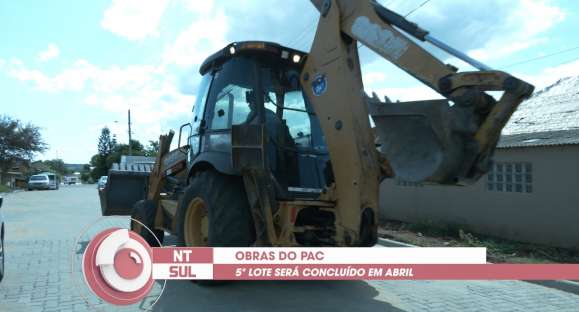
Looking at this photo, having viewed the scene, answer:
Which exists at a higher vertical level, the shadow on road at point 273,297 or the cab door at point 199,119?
the cab door at point 199,119

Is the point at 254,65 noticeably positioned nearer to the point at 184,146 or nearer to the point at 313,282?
the point at 184,146

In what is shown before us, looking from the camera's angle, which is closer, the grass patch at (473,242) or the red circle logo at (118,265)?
the red circle logo at (118,265)

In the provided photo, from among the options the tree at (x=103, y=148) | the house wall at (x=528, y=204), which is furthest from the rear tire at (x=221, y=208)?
the tree at (x=103, y=148)

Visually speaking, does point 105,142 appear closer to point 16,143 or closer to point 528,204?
point 16,143

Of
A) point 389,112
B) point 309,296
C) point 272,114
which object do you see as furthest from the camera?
point 272,114

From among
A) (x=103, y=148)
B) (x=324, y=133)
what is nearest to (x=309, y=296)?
(x=324, y=133)

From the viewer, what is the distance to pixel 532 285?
663 centimetres

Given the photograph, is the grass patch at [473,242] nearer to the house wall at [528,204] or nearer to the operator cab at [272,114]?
the house wall at [528,204]

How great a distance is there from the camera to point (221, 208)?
5.55m

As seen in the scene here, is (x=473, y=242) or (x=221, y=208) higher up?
(x=221, y=208)

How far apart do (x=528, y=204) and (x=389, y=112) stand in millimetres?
6730

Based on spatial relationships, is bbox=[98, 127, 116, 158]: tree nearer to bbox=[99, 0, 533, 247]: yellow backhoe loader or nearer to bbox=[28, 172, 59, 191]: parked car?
bbox=[28, 172, 59, 191]: parked car

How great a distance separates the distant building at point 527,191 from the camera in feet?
30.2

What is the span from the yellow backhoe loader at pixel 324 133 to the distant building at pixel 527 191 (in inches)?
145
